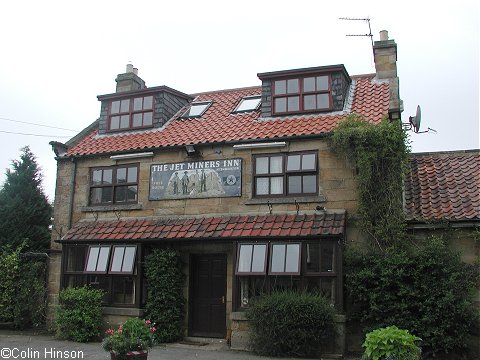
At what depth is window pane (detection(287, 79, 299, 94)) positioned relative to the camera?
15781 millimetres

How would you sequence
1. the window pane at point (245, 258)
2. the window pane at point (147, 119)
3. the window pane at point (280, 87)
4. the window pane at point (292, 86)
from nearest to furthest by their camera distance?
the window pane at point (245, 258), the window pane at point (292, 86), the window pane at point (280, 87), the window pane at point (147, 119)

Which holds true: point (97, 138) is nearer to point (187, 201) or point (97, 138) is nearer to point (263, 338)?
point (187, 201)

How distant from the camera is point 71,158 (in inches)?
658

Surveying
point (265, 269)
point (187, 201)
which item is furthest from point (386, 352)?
point (187, 201)

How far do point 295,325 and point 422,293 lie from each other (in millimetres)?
3004

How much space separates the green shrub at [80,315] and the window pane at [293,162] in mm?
6390

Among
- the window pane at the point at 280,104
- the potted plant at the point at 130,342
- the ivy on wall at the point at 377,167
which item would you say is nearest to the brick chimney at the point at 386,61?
the ivy on wall at the point at 377,167

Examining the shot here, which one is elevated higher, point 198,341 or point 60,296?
point 60,296

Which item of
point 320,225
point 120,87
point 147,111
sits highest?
point 120,87

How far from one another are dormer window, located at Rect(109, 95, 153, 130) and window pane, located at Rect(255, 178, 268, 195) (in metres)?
5.06

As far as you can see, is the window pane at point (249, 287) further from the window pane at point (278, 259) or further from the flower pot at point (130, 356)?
the flower pot at point (130, 356)

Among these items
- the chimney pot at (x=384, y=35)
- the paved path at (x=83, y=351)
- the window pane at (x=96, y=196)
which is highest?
the chimney pot at (x=384, y=35)

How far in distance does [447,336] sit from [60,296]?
1024 centimetres

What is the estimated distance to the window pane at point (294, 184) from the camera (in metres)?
14.1
